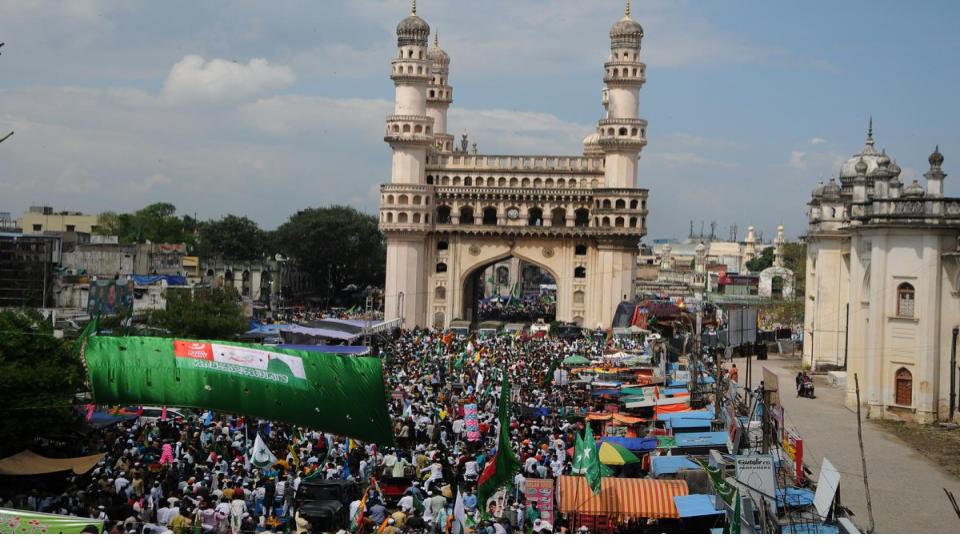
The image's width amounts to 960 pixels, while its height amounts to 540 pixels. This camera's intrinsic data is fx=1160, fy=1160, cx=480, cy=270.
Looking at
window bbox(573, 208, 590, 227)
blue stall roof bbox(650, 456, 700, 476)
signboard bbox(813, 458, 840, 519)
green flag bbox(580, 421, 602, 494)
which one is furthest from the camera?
window bbox(573, 208, 590, 227)

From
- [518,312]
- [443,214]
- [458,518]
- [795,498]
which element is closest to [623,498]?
[795,498]

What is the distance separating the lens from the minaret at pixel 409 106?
5541 cm

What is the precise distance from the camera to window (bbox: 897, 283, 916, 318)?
2767 cm

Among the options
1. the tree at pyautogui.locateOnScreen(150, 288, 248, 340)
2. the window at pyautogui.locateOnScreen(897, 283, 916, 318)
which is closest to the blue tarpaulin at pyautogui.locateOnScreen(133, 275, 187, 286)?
the tree at pyautogui.locateOnScreen(150, 288, 248, 340)

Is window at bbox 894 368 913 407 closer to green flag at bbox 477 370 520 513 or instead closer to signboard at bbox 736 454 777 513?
signboard at bbox 736 454 777 513

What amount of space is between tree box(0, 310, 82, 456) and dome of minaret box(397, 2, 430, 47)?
3710cm

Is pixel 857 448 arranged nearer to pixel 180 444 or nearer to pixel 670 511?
pixel 670 511

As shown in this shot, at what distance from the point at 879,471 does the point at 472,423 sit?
7.52 m

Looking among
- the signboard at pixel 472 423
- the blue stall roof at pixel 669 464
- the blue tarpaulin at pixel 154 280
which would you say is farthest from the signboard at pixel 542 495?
the blue tarpaulin at pixel 154 280

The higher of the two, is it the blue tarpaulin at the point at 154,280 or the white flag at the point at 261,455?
the blue tarpaulin at the point at 154,280

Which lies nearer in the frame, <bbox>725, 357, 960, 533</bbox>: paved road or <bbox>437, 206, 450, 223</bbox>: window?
<bbox>725, 357, 960, 533</bbox>: paved road

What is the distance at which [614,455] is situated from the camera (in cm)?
1861

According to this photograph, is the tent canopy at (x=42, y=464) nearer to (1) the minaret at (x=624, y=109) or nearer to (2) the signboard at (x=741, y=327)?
(2) the signboard at (x=741, y=327)

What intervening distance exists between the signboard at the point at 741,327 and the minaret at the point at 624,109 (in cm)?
2778
